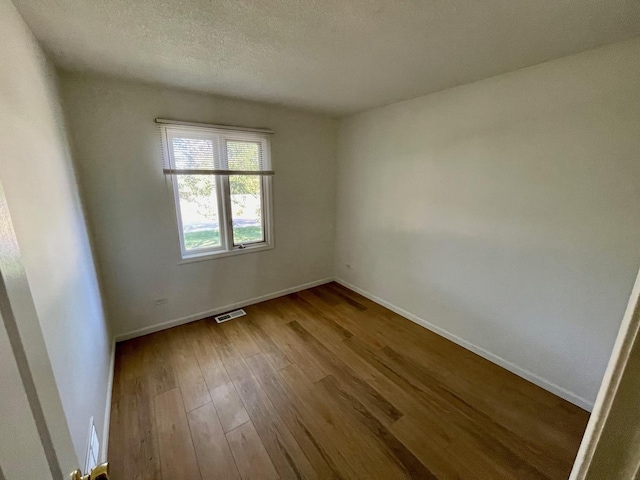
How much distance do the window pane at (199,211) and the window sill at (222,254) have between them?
0.31ft

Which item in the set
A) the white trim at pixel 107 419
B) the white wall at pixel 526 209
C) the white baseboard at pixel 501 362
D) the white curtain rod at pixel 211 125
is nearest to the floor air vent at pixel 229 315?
the white trim at pixel 107 419

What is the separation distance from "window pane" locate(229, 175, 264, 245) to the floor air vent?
0.80 m

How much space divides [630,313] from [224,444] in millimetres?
1900

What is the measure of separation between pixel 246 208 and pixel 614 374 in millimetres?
2945

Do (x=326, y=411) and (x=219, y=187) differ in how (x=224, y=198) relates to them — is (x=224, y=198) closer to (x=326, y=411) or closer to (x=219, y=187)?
(x=219, y=187)

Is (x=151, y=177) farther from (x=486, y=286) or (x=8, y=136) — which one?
(x=486, y=286)

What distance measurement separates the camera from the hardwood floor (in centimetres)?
143

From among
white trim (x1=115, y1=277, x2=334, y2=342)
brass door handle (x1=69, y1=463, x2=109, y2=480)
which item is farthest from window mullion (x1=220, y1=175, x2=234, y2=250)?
brass door handle (x1=69, y1=463, x2=109, y2=480)

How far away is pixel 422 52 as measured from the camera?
1604 mm

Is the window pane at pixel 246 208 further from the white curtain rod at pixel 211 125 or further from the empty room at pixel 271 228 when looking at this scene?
the white curtain rod at pixel 211 125

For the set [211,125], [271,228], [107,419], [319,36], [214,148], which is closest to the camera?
[319,36]

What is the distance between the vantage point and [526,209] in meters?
1.90

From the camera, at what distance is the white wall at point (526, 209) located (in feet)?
5.07

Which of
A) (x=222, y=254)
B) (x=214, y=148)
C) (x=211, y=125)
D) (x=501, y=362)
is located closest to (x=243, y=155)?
(x=214, y=148)
